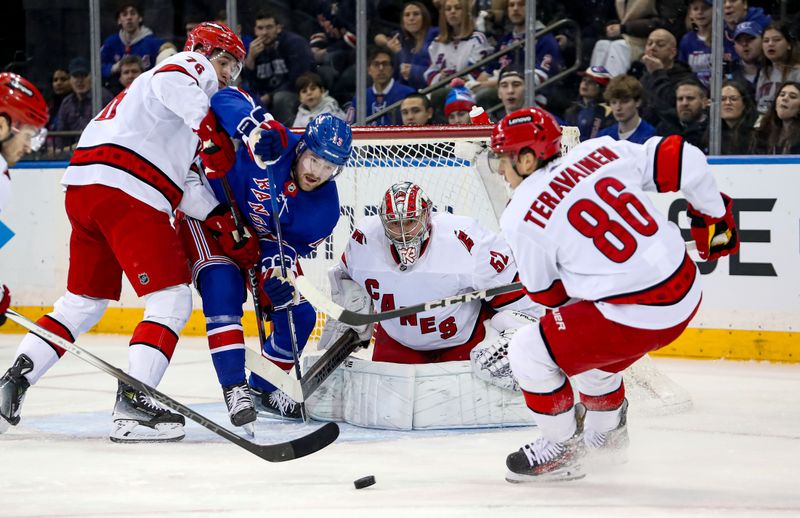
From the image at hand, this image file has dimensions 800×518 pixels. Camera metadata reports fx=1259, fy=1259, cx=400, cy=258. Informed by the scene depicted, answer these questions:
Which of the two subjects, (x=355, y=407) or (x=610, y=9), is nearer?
(x=355, y=407)

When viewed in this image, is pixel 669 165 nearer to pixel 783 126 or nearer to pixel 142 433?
pixel 142 433

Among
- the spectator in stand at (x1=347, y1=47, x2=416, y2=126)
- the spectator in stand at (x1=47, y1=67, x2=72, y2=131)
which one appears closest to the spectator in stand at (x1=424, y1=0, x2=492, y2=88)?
the spectator in stand at (x1=347, y1=47, x2=416, y2=126)

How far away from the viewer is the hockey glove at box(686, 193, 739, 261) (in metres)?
3.08

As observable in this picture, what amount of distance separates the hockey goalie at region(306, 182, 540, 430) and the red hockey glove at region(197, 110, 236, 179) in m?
0.49

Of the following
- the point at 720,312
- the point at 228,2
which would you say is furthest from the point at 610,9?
the point at 228,2

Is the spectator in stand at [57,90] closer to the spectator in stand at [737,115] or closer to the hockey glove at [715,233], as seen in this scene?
the spectator in stand at [737,115]

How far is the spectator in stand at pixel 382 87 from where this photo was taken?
6.27 metres

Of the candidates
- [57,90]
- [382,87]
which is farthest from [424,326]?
[57,90]

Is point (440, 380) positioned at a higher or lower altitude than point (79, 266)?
lower

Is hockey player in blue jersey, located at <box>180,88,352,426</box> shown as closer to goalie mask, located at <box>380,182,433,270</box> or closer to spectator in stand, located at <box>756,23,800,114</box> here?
goalie mask, located at <box>380,182,433,270</box>

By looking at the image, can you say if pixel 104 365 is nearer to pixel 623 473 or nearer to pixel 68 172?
pixel 68 172

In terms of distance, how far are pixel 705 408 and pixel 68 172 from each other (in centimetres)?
219

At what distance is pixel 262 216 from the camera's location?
3756 mm

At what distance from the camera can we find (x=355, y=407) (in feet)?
12.8
